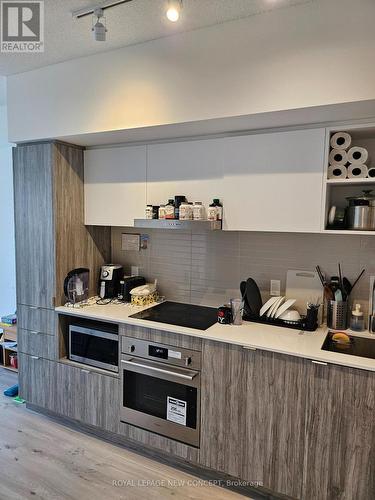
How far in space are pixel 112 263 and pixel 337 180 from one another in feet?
6.46

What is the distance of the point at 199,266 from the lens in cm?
264

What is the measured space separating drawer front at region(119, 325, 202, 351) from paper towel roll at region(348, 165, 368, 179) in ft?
4.20

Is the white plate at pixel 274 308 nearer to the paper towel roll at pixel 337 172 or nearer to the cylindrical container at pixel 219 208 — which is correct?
the cylindrical container at pixel 219 208

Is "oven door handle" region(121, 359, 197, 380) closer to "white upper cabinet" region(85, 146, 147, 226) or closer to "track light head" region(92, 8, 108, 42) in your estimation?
"white upper cabinet" region(85, 146, 147, 226)

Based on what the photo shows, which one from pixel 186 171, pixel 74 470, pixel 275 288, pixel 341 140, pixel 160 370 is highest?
pixel 341 140

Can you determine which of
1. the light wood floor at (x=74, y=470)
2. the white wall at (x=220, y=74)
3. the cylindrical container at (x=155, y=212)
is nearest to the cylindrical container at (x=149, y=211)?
the cylindrical container at (x=155, y=212)

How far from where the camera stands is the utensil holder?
6.86 ft

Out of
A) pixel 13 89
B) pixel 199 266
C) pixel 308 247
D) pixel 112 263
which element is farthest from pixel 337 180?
pixel 13 89

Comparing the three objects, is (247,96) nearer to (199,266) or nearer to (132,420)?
(199,266)

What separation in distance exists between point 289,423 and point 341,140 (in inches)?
62.0

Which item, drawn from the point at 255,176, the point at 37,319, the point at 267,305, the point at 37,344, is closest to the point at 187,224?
the point at 255,176

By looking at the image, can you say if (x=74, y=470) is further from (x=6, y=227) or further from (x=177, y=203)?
(x=6, y=227)

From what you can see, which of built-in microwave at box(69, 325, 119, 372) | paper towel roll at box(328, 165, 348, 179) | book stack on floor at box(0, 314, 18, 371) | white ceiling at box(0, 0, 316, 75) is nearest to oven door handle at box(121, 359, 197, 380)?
built-in microwave at box(69, 325, 119, 372)

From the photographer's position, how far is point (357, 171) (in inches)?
75.0
